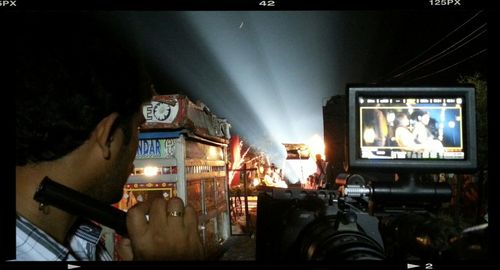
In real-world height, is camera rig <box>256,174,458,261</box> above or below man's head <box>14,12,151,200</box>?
below

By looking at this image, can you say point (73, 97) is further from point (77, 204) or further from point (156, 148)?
point (156, 148)

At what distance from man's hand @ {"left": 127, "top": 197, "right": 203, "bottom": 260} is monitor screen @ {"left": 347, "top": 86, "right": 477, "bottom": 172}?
0.57 meters

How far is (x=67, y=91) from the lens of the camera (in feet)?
3.82

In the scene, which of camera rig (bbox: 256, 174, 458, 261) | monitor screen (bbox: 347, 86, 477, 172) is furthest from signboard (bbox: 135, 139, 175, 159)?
monitor screen (bbox: 347, 86, 477, 172)

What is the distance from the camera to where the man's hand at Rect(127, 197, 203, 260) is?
3.14ft

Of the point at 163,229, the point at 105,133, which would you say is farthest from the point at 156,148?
the point at 163,229

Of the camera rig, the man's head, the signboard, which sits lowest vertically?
the camera rig

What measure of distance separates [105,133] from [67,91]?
157 mm

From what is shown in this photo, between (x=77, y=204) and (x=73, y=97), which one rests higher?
(x=73, y=97)

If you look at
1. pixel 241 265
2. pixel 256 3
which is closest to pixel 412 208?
pixel 241 265

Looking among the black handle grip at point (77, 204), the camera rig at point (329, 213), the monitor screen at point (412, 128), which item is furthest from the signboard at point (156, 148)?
the monitor screen at point (412, 128)

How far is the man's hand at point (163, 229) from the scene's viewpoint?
37.6 inches

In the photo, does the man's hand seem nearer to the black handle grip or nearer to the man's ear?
the black handle grip

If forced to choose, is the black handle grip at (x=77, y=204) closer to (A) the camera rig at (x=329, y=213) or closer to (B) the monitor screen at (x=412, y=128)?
(A) the camera rig at (x=329, y=213)
